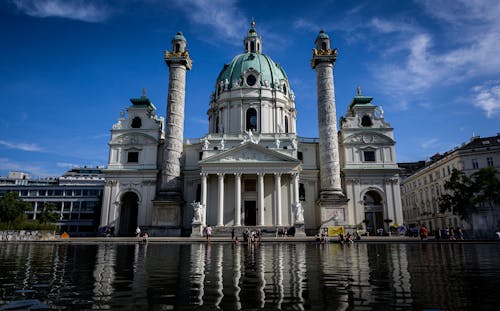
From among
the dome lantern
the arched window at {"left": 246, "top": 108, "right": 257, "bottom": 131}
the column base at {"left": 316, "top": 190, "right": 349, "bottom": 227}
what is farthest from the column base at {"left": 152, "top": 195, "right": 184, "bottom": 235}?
the dome lantern

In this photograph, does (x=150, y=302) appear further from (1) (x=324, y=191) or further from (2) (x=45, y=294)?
(1) (x=324, y=191)

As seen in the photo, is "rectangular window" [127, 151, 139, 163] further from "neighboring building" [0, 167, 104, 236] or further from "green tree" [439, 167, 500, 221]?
"green tree" [439, 167, 500, 221]

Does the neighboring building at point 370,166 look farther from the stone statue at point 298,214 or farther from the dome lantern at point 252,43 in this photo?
the dome lantern at point 252,43

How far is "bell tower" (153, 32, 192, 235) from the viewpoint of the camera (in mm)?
40094

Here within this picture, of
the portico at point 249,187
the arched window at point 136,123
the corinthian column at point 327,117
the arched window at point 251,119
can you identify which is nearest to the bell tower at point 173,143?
the portico at point 249,187

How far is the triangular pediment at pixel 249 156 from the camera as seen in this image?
41188 millimetres

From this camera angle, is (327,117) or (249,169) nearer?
(249,169)

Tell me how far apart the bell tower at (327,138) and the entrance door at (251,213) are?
8228 mm

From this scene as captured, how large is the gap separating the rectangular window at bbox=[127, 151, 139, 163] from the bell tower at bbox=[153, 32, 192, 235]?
12.1 feet

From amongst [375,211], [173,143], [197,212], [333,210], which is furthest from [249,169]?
[375,211]

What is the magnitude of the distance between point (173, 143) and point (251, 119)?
46.4 ft

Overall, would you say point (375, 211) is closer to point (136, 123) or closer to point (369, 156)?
point (369, 156)

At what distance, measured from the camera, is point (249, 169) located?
41312 mm

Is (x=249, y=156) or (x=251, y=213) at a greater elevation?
(x=249, y=156)
